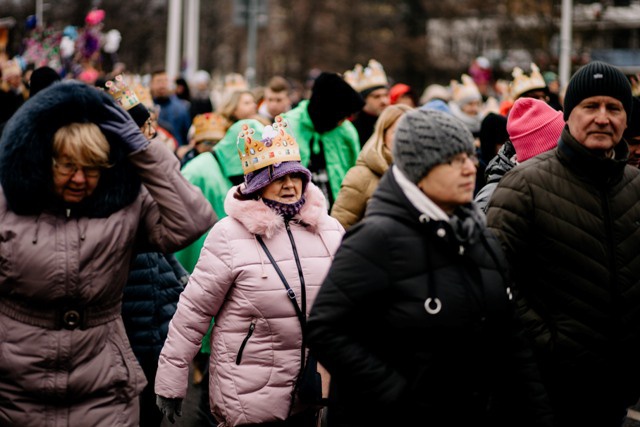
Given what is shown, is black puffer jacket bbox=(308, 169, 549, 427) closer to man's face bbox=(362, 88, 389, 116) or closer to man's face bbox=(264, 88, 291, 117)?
man's face bbox=(362, 88, 389, 116)

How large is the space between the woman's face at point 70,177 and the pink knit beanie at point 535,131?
2496 millimetres

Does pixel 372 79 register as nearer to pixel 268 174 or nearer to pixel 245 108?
pixel 245 108

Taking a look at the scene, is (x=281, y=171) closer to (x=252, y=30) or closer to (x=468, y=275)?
(x=468, y=275)

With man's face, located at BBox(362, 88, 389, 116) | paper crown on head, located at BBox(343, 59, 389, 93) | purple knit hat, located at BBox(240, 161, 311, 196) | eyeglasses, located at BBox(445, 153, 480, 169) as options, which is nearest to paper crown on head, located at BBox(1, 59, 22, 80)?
paper crown on head, located at BBox(343, 59, 389, 93)

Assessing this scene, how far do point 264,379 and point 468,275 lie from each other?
1.40m

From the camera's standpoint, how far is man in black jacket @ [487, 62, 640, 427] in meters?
4.17

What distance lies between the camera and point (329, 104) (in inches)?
317

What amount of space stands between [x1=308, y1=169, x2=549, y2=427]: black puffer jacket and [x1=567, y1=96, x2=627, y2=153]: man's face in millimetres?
1041

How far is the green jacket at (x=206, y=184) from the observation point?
7.26m

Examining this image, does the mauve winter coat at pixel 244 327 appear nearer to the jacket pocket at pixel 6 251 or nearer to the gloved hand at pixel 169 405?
the gloved hand at pixel 169 405

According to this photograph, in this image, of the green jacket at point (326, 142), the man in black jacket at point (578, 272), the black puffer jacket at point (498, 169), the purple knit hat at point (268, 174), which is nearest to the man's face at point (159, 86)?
the green jacket at point (326, 142)

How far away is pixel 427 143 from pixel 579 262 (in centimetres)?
97

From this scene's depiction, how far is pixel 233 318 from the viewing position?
468 centimetres

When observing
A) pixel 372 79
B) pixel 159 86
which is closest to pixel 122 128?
pixel 372 79
